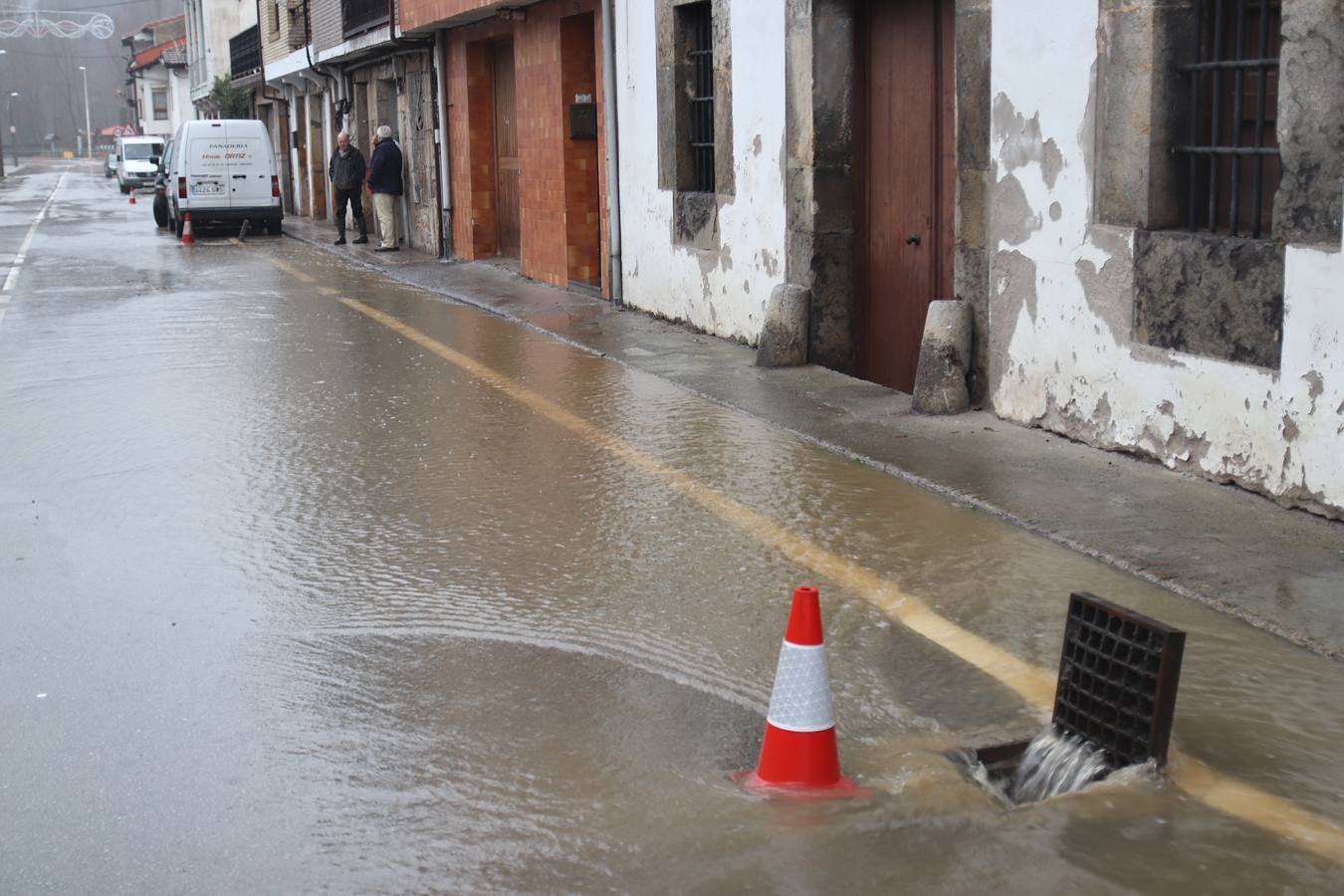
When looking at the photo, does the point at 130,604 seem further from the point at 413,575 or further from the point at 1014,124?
the point at 1014,124

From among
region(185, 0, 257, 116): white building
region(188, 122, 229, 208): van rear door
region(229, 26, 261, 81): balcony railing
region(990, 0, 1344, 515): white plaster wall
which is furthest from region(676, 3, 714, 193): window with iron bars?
region(185, 0, 257, 116): white building

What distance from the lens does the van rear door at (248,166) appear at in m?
27.6

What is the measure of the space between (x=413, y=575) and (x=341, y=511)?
112 cm

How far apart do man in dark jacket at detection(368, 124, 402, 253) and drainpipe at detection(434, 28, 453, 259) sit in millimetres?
1855

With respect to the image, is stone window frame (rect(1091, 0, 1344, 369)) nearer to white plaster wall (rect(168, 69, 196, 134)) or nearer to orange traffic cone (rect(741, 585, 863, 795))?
orange traffic cone (rect(741, 585, 863, 795))

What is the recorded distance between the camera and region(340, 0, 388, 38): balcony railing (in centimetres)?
2214

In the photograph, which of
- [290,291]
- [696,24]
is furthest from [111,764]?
[290,291]

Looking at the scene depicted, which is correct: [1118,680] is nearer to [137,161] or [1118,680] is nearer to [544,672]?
[544,672]

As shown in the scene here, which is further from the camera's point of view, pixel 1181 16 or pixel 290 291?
pixel 290 291

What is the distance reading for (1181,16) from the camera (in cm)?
704

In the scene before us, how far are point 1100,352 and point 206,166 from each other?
22851 millimetres

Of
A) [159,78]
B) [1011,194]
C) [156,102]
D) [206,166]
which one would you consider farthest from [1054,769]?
[156,102]

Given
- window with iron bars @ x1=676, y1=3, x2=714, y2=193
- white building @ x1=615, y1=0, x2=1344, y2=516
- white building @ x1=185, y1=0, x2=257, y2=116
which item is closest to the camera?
white building @ x1=615, y1=0, x2=1344, y2=516

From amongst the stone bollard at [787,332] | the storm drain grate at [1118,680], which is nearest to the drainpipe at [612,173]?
the stone bollard at [787,332]
